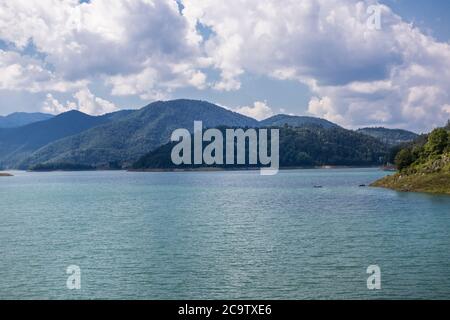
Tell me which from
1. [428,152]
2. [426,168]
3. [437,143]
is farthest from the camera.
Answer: [428,152]

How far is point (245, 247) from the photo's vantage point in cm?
4956

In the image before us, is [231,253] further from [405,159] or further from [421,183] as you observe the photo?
[405,159]

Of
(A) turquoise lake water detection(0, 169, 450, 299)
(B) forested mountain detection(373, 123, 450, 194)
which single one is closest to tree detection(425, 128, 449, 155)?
(B) forested mountain detection(373, 123, 450, 194)

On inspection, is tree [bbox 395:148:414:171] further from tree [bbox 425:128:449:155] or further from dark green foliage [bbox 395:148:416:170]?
tree [bbox 425:128:449:155]

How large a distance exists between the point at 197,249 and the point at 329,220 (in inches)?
990

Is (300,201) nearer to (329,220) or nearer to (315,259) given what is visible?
(329,220)

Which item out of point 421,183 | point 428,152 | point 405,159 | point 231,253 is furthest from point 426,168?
point 231,253

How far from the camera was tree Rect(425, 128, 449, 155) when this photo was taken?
124750 millimetres

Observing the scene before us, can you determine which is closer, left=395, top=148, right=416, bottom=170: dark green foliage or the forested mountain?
the forested mountain

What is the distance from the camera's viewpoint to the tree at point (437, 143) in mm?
124750

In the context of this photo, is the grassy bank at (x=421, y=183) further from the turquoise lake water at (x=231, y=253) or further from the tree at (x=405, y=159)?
the turquoise lake water at (x=231, y=253)

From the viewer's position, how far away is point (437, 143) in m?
126

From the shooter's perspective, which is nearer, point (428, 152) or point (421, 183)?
point (421, 183)
